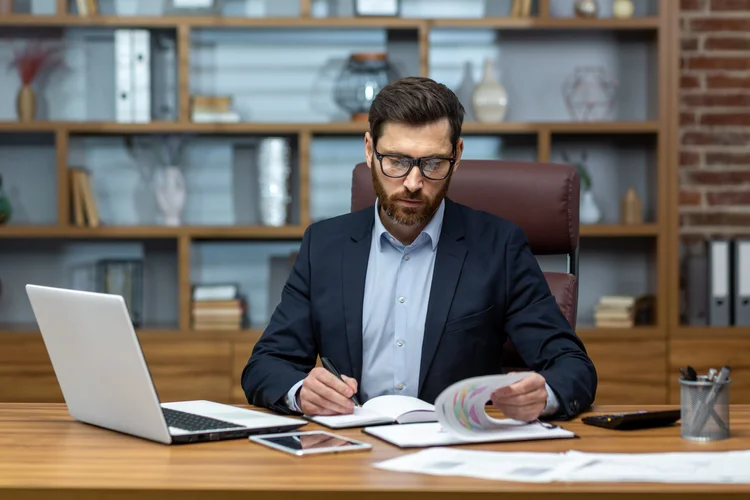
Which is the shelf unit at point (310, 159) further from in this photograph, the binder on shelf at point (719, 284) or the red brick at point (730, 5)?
the red brick at point (730, 5)

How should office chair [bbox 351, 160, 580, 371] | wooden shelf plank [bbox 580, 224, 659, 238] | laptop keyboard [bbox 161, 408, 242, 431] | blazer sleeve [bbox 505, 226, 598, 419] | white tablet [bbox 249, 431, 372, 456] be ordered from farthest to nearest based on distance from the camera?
wooden shelf plank [bbox 580, 224, 659, 238], office chair [bbox 351, 160, 580, 371], blazer sleeve [bbox 505, 226, 598, 419], laptop keyboard [bbox 161, 408, 242, 431], white tablet [bbox 249, 431, 372, 456]

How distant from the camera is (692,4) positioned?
3.71m

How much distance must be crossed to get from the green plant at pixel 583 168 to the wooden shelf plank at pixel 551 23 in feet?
1.59

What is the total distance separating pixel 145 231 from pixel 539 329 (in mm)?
2063

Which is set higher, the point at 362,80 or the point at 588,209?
the point at 362,80

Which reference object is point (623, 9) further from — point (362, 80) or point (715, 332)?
point (715, 332)

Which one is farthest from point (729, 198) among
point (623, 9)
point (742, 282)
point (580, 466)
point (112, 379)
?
point (112, 379)

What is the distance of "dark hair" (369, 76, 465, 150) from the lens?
1.92 metres

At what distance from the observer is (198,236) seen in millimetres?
3623

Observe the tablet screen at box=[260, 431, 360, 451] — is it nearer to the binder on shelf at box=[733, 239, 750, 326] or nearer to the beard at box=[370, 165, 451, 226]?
the beard at box=[370, 165, 451, 226]

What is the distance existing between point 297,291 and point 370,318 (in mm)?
160

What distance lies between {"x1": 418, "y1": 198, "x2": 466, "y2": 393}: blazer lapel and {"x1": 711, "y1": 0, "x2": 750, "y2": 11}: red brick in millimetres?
2192

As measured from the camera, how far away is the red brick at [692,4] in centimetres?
371

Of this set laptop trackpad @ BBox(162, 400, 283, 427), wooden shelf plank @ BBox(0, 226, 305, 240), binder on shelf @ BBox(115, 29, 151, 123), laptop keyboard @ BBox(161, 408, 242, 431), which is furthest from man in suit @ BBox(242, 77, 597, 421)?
binder on shelf @ BBox(115, 29, 151, 123)
